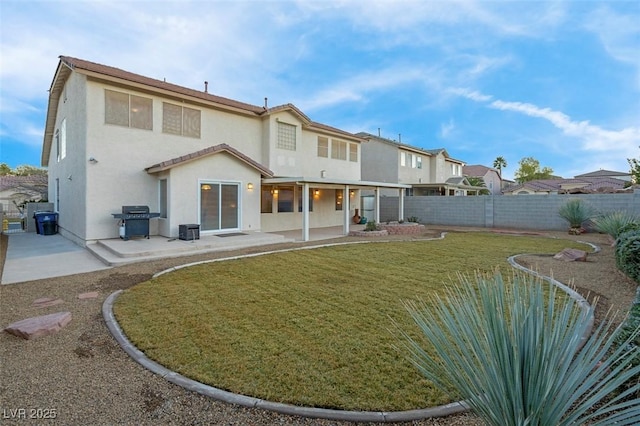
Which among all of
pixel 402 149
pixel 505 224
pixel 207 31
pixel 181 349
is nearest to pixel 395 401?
pixel 181 349

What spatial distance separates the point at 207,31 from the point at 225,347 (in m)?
17.3

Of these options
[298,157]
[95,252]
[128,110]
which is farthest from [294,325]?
[298,157]

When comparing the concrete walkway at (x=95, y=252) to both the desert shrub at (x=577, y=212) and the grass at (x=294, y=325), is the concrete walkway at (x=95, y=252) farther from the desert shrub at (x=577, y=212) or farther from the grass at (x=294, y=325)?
the desert shrub at (x=577, y=212)

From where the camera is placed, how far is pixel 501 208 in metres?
20.1

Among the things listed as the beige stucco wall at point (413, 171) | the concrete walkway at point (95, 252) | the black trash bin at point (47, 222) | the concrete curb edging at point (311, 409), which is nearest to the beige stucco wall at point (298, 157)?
the concrete walkway at point (95, 252)

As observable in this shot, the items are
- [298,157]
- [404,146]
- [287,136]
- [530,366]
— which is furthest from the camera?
[404,146]

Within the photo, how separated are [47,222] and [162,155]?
808 cm

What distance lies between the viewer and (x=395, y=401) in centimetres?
306

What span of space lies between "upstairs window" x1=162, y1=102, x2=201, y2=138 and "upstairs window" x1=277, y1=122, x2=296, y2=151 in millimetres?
4311

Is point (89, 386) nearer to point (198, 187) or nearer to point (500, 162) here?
point (198, 187)

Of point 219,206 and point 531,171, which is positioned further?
point 531,171

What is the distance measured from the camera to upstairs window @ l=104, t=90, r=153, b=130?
38.8 feet

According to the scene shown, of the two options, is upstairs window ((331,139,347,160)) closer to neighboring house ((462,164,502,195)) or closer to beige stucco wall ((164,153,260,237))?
beige stucco wall ((164,153,260,237))

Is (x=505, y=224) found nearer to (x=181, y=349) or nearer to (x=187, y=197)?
(x=187, y=197)
